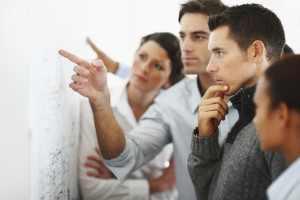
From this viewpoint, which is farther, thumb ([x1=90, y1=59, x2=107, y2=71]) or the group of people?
thumb ([x1=90, y1=59, x2=107, y2=71])

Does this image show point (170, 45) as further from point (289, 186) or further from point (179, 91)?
point (289, 186)

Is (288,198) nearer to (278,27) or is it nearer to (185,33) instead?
(278,27)

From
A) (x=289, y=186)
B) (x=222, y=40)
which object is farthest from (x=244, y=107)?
(x=289, y=186)

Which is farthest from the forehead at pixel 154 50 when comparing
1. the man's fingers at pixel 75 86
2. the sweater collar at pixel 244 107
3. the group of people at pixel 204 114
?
the sweater collar at pixel 244 107

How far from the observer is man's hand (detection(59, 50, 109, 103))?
1051mm

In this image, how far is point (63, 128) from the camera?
3.63 ft

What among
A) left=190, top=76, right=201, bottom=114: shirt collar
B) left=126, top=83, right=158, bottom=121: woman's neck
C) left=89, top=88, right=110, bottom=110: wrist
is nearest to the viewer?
left=89, top=88, right=110, bottom=110: wrist

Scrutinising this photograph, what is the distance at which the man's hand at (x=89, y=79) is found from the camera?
3.45 ft

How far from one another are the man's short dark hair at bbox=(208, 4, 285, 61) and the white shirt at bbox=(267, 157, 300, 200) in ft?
1.60

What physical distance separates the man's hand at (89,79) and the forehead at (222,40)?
0.39 metres

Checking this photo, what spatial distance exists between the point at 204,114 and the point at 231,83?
0.44ft

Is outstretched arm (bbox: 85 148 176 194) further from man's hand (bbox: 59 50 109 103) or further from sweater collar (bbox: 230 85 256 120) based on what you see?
sweater collar (bbox: 230 85 256 120)

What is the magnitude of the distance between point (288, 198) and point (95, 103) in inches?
28.9

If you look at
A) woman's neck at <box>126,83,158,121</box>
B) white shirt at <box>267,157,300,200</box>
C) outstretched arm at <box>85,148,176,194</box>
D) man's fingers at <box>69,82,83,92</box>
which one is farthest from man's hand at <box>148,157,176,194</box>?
white shirt at <box>267,157,300,200</box>
